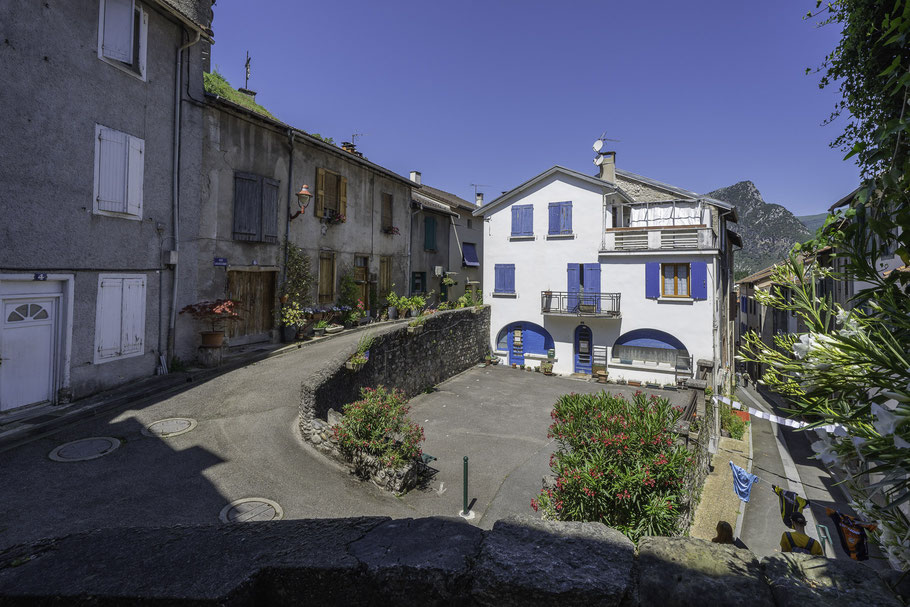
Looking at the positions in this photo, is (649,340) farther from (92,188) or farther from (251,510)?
(92,188)

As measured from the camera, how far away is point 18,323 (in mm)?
7086

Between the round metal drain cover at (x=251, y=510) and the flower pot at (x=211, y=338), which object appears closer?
the round metal drain cover at (x=251, y=510)

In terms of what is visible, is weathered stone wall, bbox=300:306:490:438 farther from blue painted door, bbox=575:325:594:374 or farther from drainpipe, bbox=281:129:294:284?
blue painted door, bbox=575:325:594:374

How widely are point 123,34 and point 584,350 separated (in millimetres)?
18614

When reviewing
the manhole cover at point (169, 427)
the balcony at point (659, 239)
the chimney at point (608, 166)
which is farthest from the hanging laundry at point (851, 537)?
the chimney at point (608, 166)

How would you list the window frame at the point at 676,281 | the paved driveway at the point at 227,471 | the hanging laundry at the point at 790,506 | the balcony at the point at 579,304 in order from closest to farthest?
the paved driveway at the point at 227,471 → the hanging laundry at the point at 790,506 → the window frame at the point at 676,281 → the balcony at the point at 579,304

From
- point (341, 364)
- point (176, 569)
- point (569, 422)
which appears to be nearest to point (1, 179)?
point (341, 364)

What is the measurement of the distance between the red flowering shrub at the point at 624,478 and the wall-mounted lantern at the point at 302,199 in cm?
1038

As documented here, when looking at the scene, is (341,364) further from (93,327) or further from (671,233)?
(671,233)

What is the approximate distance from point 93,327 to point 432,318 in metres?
9.64

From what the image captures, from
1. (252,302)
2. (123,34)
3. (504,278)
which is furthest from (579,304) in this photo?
(123,34)

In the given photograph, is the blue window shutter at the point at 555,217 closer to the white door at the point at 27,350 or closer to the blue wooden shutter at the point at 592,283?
the blue wooden shutter at the point at 592,283

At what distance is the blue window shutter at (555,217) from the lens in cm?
2089

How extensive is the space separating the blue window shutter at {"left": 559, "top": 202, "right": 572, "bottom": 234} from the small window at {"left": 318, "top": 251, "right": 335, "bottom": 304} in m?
10.9
